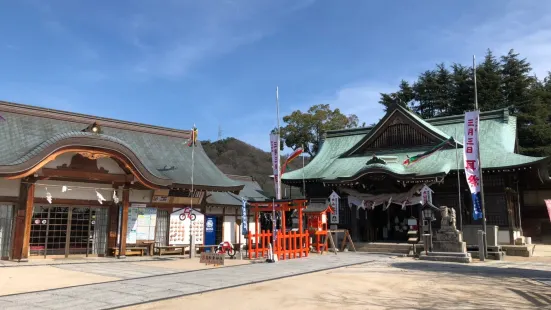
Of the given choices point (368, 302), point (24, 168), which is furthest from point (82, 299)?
point (24, 168)

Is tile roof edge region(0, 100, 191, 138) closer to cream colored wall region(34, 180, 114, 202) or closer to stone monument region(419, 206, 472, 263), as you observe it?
cream colored wall region(34, 180, 114, 202)

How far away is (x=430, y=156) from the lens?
2292 centimetres

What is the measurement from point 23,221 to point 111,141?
426cm

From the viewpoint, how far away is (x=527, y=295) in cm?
875

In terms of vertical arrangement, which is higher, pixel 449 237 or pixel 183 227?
pixel 183 227

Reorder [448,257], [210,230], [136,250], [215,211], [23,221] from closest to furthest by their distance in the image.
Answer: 1. [23,221]
2. [448,257]
3. [136,250]
4. [210,230]
5. [215,211]

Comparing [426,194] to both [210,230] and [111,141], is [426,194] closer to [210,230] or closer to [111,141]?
[210,230]

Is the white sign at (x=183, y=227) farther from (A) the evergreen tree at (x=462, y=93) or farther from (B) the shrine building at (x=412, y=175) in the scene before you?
(A) the evergreen tree at (x=462, y=93)

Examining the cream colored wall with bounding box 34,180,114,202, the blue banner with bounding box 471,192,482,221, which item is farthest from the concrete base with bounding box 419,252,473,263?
the cream colored wall with bounding box 34,180,114,202

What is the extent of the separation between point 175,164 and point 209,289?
1323cm

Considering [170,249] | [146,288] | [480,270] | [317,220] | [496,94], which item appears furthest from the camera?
[496,94]

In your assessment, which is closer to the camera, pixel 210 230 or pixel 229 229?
pixel 210 230

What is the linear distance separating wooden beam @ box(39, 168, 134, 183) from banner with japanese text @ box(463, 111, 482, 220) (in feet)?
47.2

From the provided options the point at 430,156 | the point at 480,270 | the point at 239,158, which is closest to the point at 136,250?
the point at 480,270
